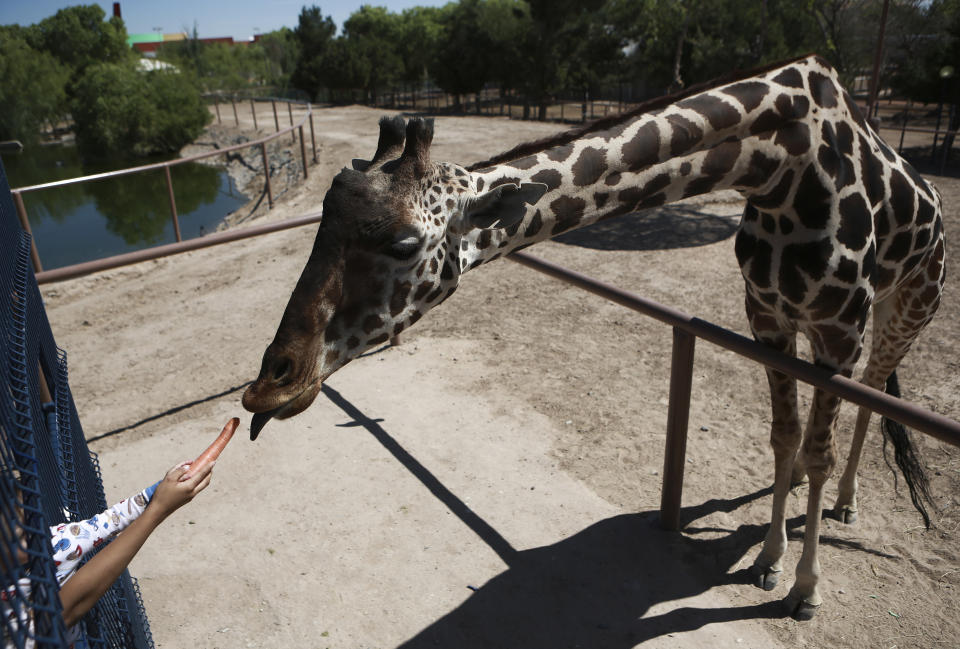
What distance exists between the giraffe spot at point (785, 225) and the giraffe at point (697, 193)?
0.01 meters

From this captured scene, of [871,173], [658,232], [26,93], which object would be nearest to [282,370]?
[871,173]

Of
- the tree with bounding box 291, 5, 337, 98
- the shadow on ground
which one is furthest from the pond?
the tree with bounding box 291, 5, 337, 98

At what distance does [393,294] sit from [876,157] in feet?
7.02

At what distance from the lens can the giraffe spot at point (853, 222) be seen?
2559mm

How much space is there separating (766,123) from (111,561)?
250 centimetres

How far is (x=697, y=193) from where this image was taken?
8.10 feet

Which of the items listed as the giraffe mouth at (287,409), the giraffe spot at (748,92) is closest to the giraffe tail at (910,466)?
the giraffe spot at (748,92)

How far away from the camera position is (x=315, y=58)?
4309cm

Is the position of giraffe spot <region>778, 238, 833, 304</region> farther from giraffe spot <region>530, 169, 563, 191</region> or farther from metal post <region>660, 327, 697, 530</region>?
giraffe spot <region>530, 169, 563, 191</region>

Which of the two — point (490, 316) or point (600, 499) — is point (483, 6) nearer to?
point (490, 316)

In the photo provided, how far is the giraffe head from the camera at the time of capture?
6.08 ft

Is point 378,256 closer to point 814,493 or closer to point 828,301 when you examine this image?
point 828,301

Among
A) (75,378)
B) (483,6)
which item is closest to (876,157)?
(75,378)

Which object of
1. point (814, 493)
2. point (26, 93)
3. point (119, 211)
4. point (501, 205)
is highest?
point (26, 93)
